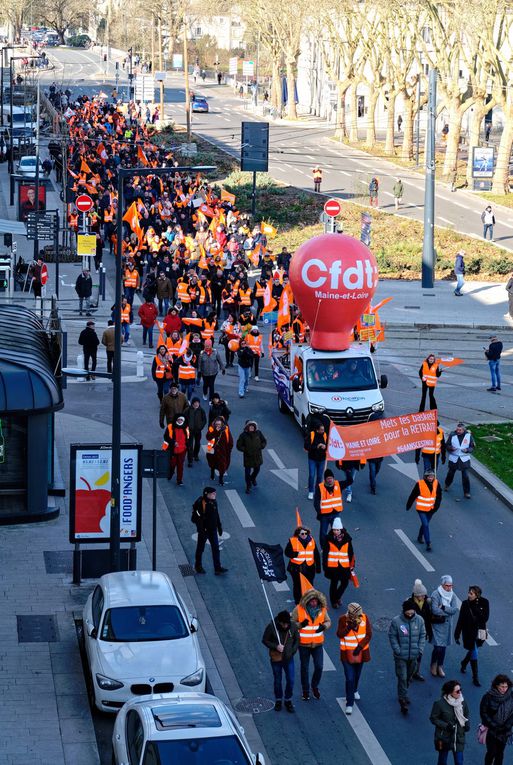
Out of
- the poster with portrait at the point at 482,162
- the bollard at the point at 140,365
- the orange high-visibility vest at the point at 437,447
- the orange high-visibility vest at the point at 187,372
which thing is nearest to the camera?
the orange high-visibility vest at the point at 437,447

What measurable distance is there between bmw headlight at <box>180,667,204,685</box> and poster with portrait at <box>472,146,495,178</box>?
52671 mm

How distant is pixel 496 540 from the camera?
22875 millimetres

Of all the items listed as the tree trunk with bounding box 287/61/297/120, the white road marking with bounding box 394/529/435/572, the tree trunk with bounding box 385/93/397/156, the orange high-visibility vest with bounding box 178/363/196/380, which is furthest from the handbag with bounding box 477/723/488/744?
the tree trunk with bounding box 287/61/297/120

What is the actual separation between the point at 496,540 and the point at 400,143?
2921 inches

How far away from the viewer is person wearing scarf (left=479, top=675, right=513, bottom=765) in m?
14.6

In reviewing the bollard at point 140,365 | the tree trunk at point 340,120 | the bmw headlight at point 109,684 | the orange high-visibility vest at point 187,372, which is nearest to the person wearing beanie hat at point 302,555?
the bmw headlight at point 109,684

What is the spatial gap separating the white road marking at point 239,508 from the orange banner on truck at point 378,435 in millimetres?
1751

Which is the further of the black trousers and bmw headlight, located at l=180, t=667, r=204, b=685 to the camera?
the black trousers

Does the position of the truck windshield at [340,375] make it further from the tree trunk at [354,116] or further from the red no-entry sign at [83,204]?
the tree trunk at [354,116]

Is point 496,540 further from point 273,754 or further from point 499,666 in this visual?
point 273,754

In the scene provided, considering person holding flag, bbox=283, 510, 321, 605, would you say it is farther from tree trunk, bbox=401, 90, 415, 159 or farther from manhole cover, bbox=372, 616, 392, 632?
tree trunk, bbox=401, 90, 415, 159

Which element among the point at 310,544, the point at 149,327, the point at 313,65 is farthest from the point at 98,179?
the point at 313,65

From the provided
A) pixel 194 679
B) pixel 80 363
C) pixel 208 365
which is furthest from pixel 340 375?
pixel 194 679

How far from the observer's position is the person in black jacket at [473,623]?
17.2 m
